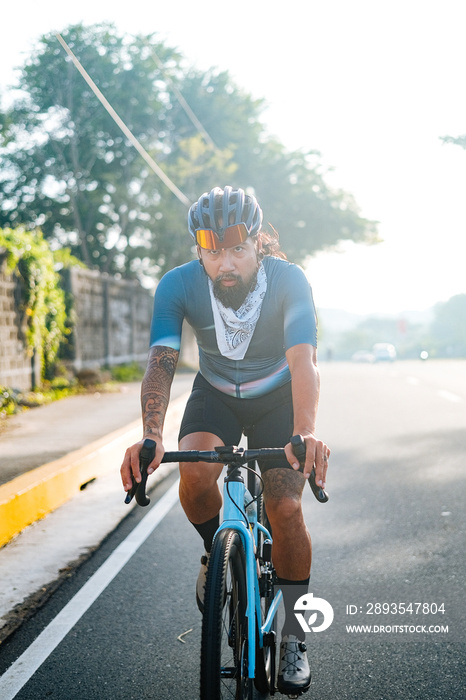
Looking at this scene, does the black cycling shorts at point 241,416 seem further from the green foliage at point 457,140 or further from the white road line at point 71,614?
the green foliage at point 457,140

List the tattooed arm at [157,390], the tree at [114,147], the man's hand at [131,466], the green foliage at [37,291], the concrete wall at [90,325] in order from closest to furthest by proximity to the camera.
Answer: the man's hand at [131,466] < the tattooed arm at [157,390] < the concrete wall at [90,325] < the green foliage at [37,291] < the tree at [114,147]

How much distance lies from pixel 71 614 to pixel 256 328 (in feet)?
6.36

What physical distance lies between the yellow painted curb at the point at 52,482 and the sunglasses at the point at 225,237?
10.1ft

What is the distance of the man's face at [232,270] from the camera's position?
124 inches

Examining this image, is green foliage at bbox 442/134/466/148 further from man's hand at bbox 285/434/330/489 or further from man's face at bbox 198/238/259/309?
man's hand at bbox 285/434/330/489

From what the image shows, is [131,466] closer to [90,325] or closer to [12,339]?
[12,339]

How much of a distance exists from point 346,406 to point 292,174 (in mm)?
28249

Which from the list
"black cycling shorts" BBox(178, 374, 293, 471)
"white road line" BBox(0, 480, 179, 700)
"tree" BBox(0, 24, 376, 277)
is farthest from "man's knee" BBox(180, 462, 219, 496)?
"tree" BBox(0, 24, 376, 277)

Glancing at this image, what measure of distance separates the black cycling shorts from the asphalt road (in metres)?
1.04

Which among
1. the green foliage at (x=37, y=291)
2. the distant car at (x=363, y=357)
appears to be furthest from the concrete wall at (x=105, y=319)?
the distant car at (x=363, y=357)

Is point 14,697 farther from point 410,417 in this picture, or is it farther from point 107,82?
point 107,82

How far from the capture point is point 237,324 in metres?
3.22

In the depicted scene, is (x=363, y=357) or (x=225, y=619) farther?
(x=363, y=357)

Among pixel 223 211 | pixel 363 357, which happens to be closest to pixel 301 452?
pixel 223 211
